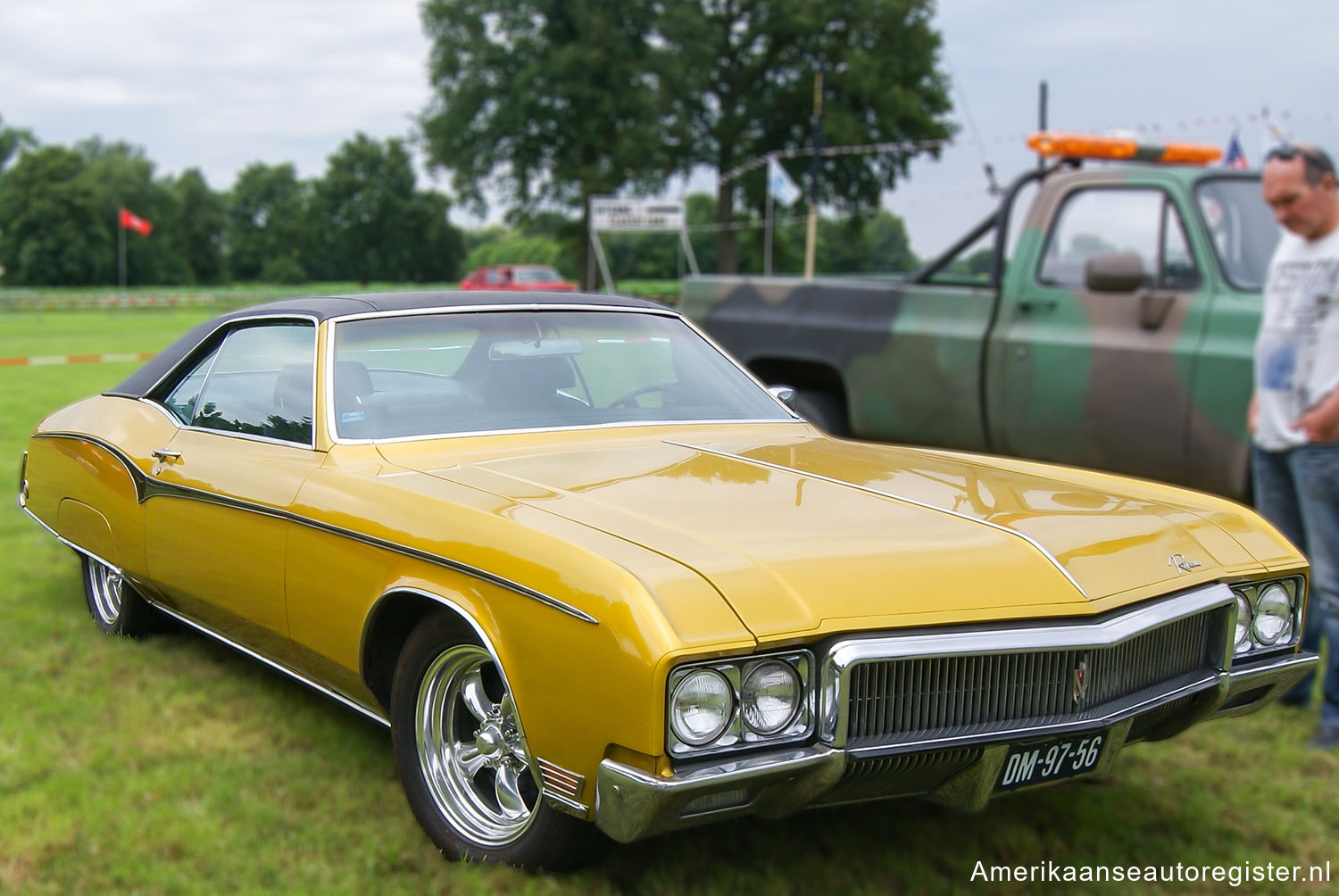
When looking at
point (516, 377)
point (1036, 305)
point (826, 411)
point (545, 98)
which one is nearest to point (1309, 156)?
point (1036, 305)

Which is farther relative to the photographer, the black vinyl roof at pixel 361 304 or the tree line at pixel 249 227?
the tree line at pixel 249 227

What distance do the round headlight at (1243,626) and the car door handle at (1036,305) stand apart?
327 centimetres

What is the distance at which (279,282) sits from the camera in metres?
88.7

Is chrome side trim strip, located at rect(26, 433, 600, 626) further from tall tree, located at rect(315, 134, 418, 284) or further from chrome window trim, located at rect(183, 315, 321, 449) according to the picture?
tall tree, located at rect(315, 134, 418, 284)

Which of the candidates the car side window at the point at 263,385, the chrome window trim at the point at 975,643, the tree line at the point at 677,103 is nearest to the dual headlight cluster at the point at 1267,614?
the chrome window trim at the point at 975,643

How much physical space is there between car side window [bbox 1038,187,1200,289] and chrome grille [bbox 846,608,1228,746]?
11.6ft

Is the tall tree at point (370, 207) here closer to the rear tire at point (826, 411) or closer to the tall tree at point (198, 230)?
the tall tree at point (198, 230)

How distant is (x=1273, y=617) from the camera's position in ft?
9.77

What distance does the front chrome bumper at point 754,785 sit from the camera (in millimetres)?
2160

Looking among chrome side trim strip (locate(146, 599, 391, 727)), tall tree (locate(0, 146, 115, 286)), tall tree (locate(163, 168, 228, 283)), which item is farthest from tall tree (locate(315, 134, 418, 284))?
chrome side trim strip (locate(146, 599, 391, 727))

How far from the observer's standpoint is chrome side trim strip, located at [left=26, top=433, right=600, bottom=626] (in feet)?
7.79

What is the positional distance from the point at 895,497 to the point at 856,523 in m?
0.31

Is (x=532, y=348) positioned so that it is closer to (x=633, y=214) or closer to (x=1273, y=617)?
(x=1273, y=617)

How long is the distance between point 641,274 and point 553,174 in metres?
15.5
